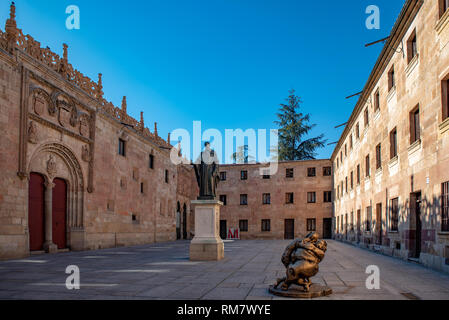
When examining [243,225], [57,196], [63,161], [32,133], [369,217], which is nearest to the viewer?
[32,133]

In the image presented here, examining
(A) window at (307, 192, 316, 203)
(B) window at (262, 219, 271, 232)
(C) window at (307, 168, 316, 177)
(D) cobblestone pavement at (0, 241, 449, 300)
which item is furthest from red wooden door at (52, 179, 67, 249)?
(C) window at (307, 168, 316, 177)

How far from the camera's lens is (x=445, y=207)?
435 inches

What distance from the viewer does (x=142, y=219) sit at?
90.1 feet

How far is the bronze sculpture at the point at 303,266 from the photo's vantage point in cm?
646

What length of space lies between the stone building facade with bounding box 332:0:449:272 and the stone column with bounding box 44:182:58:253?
14723 millimetres

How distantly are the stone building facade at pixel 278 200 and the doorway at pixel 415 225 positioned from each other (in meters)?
27.3

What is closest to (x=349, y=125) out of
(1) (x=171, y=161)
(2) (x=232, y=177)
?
(1) (x=171, y=161)

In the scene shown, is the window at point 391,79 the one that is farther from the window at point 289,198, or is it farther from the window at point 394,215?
the window at point 289,198

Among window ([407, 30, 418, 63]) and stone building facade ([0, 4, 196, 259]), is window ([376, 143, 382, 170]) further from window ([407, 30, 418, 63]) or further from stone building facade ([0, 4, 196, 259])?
stone building facade ([0, 4, 196, 259])

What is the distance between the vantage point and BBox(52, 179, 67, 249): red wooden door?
60.1ft

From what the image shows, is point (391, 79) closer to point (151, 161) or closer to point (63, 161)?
point (63, 161)

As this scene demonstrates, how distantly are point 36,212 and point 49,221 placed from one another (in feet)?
2.72

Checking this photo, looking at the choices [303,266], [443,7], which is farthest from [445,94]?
[303,266]
